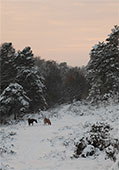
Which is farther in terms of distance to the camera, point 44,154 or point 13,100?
point 13,100

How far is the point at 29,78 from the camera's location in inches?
1249

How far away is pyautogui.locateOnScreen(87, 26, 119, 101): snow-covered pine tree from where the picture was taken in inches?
1152

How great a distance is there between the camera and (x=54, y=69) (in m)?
50.2

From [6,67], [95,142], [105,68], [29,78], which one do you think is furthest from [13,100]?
[95,142]

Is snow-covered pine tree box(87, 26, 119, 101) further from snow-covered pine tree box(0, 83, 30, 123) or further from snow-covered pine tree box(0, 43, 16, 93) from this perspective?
snow-covered pine tree box(0, 43, 16, 93)

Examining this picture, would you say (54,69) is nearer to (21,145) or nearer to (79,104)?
(79,104)

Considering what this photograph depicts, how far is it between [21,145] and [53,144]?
6.41 ft

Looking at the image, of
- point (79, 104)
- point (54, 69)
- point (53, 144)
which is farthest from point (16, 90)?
point (54, 69)

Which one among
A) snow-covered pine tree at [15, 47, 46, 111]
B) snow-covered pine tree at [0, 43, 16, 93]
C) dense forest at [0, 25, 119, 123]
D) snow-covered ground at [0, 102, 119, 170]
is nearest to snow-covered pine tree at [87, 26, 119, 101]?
dense forest at [0, 25, 119, 123]

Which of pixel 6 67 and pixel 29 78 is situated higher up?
pixel 6 67

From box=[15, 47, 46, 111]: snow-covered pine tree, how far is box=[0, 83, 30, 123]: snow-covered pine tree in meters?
3.00

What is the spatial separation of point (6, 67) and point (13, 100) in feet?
20.8

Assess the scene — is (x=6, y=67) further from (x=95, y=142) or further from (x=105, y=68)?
(x=95, y=142)

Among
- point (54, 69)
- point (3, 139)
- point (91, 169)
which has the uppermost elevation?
point (54, 69)
